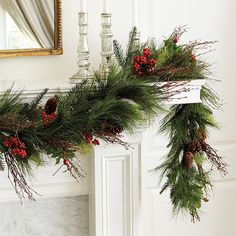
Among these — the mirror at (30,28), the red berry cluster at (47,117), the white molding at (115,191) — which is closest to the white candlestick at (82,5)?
the mirror at (30,28)

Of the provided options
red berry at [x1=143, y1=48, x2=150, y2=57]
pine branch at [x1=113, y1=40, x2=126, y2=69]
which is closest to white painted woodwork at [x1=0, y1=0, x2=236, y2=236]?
pine branch at [x1=113, y1=40, x2=126, y2=69]

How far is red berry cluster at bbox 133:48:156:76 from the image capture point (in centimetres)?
218

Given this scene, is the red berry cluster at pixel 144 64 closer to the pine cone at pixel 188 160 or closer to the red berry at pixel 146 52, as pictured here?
the red berry at pixel 146 52

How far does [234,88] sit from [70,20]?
2.43 ft

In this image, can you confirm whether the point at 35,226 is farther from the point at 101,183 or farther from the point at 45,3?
the point at 45,3

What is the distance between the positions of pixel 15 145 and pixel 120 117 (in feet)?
1.11

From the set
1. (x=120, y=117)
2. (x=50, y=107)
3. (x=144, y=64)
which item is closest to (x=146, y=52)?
(x=144, y=64)

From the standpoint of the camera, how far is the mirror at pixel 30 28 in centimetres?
226

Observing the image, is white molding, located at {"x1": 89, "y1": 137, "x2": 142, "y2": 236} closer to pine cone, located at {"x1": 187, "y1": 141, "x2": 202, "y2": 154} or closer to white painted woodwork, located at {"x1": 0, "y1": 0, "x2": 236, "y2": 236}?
white painted woodwork, located at {"x1": 0, "y1": 0, "x2": 236, "y2": 236}

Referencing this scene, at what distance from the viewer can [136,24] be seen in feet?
8.04

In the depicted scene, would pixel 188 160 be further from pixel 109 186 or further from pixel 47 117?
pixel 47 117

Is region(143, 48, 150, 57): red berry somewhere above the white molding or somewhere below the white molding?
above

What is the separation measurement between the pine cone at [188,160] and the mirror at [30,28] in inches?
22.2

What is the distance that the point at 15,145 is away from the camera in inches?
79.4
